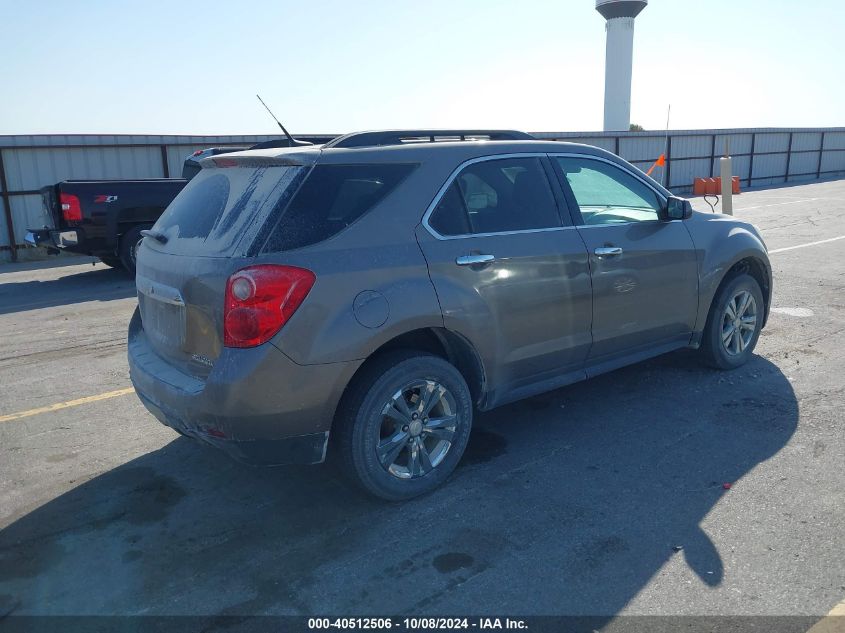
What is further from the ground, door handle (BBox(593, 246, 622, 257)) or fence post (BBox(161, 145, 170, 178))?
fence post (BBox(161, 145, 170, 178))

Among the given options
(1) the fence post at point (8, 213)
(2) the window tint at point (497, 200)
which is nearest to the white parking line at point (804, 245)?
(2) the window tint at point (497, 200)

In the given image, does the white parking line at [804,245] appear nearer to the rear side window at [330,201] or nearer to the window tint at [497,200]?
the window tint at [497,200]

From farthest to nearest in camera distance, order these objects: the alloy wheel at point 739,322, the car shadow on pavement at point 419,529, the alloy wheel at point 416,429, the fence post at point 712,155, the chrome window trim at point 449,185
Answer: the fence post at point 712,155 → the alloy wheel at point 739,322 → the chrome window trim at point 449,185 → the alloy wheel at point 416,429 → the car shadow on pavement at point 419,529

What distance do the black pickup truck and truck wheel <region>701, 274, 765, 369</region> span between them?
7.46m

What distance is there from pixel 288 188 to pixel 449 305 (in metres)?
1.00

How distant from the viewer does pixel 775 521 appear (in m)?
3.50

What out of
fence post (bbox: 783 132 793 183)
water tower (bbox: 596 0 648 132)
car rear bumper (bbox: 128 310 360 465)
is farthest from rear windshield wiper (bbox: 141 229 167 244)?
water tower (bbox: 596 0 648 132)

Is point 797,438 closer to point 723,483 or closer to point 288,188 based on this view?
point 723,483

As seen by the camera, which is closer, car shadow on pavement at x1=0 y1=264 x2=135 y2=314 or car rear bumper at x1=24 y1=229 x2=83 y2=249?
car shadow on pavement at x1=0 y1=264 x2=135 y2=314

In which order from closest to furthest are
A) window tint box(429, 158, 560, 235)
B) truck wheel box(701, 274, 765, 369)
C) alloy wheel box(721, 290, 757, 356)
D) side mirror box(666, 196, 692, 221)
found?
window tint box(429, 158, 560, 235) < side mirror box(666, 196, 692, 221) < truck wheel box(701, 274, 765, 369) < alloy wheel box(721, 290, 757, 356)

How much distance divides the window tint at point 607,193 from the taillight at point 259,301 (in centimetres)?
210

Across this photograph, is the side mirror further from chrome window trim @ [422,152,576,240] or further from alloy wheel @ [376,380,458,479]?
alloy wheel @ [376,380,458,479]

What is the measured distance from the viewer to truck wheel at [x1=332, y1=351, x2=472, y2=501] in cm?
358

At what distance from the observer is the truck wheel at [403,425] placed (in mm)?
3580
